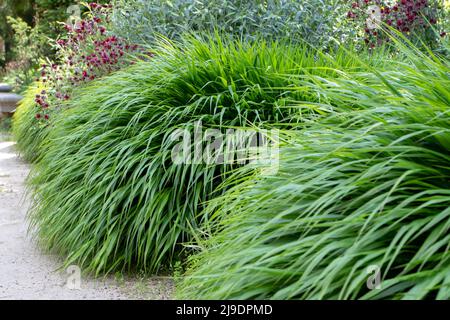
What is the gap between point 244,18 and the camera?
628 cm

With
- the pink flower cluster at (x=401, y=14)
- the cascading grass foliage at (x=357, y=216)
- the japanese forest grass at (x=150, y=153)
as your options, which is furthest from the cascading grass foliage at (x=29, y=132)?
the cascading grass foliage at (x=357, y=216)

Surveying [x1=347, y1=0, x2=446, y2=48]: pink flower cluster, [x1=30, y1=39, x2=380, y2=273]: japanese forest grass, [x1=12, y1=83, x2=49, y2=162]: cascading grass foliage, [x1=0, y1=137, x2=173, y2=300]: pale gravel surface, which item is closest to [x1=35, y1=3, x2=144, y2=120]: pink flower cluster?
[x1=12, y1=83, x2=49, y2=162]: cascading grass foliage

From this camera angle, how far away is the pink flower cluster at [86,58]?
6.62m

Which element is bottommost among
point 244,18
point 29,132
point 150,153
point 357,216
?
point 29,132

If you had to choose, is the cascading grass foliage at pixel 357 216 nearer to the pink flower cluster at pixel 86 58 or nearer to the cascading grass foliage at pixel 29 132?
the pink flower cluster at pixel 86 58

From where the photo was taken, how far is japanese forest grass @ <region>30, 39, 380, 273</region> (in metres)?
4.12

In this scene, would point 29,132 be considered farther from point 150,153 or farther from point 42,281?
point 150,153

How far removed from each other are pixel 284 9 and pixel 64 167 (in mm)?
2889

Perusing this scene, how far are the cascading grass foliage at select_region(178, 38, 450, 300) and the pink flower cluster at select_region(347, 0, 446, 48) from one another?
434cm

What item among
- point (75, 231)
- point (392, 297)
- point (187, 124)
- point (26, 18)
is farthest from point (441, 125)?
point (26, 18)

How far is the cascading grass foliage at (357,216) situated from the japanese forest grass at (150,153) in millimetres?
1095

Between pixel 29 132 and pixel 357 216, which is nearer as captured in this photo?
pixel 357 216

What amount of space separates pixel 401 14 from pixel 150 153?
415 cm

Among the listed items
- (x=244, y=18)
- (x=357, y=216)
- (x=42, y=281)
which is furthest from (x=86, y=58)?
(x=357, y=216)
